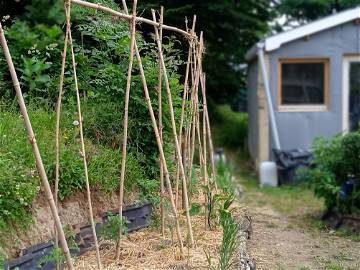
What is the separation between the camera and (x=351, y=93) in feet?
36.7

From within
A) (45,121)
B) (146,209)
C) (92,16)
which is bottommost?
(146,209)

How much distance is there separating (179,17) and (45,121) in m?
3.50

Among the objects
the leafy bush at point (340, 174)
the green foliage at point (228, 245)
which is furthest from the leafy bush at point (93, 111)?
the leafy bush at point (340, 174)

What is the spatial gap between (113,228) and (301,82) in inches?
308

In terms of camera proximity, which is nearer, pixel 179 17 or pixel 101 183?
pixel 101 183

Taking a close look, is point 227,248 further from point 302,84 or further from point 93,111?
point 302,84

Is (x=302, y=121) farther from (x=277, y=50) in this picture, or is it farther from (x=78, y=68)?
(x=78, y=68)

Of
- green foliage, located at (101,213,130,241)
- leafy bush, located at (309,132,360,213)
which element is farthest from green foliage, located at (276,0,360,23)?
green foliage, located at (101,213,130,241)

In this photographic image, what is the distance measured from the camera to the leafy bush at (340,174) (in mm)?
7039

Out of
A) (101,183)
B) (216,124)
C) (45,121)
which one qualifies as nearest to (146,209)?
(101,183)

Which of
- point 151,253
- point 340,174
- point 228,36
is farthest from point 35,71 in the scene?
point 228,36

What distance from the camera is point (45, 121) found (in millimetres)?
4934

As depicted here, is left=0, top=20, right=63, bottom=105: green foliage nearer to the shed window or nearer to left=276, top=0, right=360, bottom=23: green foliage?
the shed window

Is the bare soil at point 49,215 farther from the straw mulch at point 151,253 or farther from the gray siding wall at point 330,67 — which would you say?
the gray siding wall at point 330,67
